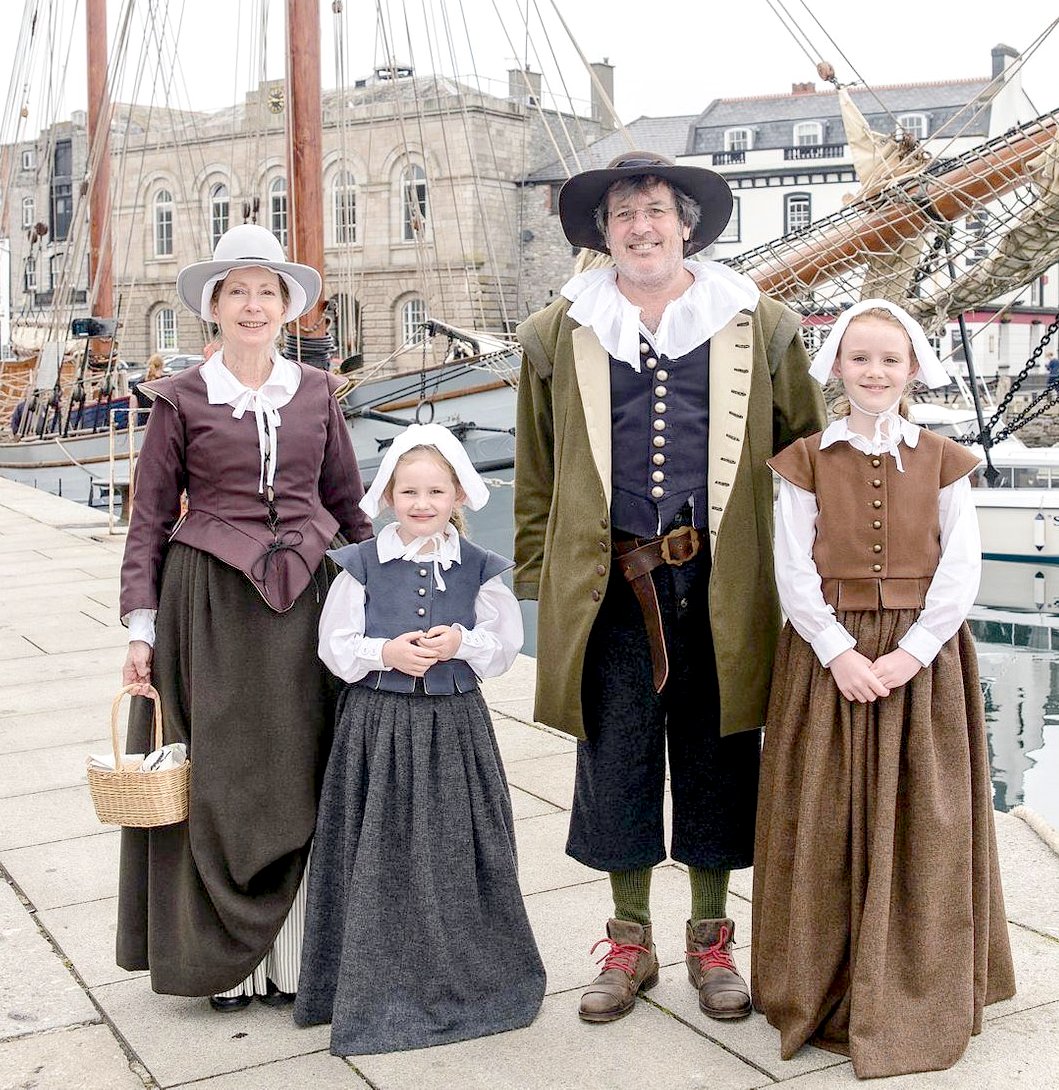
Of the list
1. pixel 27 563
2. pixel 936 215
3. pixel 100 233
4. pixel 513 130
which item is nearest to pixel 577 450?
pixel 936 215

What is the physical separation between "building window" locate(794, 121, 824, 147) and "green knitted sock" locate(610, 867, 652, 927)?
39.1m

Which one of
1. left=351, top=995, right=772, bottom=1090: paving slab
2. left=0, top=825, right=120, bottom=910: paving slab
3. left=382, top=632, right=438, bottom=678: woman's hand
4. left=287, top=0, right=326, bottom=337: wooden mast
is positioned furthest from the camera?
left=287, top=0, right=326, bottom=337: wooden mast

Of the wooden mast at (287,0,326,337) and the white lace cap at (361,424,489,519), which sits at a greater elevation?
the wooden mast at (287,0,326,337)

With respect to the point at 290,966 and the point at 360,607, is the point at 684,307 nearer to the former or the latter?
the point at 360,607

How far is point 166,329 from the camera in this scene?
4091 cm

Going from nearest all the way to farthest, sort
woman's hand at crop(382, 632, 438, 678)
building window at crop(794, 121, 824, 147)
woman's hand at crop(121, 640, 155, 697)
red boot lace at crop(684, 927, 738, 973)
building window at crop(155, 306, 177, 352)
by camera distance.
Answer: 1. woman's hand at crop(382, 632, 438, 678)
2. woman's hand at crop(121, 640, 155, 697)
3. red boot lace at crop(684, 927, 738, 973)
4. building window at crop(794, 121, 824, 147)
5. building window at crop(155, 306, 177, 352)

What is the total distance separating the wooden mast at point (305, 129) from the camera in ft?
30.6

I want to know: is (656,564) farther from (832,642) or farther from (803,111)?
(803,111)

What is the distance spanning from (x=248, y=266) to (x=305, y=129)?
7.06 m

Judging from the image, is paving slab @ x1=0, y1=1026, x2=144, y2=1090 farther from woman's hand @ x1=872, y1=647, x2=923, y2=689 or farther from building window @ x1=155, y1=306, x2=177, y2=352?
building window @ x1=155, y1=306, x2=177, y2=352

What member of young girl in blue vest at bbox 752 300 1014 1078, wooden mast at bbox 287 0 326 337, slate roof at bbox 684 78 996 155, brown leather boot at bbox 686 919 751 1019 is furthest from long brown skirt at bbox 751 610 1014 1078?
slate roof at bbox 684 78 996 155

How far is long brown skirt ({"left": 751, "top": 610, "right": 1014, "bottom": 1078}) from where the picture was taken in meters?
2.51

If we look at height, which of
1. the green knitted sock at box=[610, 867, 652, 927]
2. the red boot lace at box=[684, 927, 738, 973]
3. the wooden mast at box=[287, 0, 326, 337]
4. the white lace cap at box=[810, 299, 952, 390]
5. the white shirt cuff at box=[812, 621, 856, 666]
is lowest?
the red boot lace at box=[684, 927, 738, 973]

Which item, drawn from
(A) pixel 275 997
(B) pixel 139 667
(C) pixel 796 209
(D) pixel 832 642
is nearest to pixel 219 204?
(C) pixel 796 209
